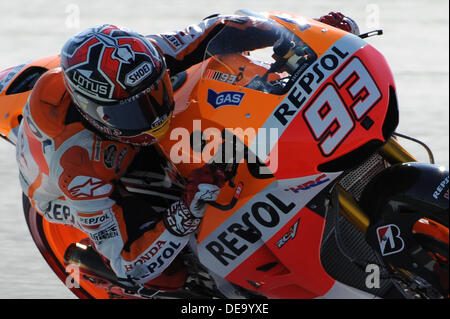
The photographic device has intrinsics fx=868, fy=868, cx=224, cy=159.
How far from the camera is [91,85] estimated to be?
373cm

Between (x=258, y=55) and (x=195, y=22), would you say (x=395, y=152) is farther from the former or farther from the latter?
(x=195, y=22)

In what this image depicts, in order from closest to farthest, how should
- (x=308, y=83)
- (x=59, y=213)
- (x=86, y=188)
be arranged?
(x=308, y=83)
(x=86, y=188)
(x=59, y=213)

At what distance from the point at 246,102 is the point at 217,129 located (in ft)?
0.56

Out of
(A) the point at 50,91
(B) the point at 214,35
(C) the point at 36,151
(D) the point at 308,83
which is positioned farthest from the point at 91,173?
(D) the point at 308,83

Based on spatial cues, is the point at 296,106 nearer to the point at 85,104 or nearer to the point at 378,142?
the point at 378,142

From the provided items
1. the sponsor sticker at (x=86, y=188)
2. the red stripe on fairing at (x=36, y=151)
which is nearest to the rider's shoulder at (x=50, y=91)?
the red stripe on fairing at (x=36, y=151)

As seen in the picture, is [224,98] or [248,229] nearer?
[224,98]

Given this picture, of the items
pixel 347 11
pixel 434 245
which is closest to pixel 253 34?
pixel 434 245

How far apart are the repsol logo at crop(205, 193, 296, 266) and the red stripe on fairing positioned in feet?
2.87

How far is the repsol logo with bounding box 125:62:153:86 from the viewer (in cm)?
371

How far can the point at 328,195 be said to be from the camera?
3617mm

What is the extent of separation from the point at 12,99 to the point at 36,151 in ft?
2.14

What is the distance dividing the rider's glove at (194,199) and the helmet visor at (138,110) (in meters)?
0.31

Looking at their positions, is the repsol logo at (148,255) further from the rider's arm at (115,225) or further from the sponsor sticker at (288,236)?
the sponsor sticker at (288,236)
